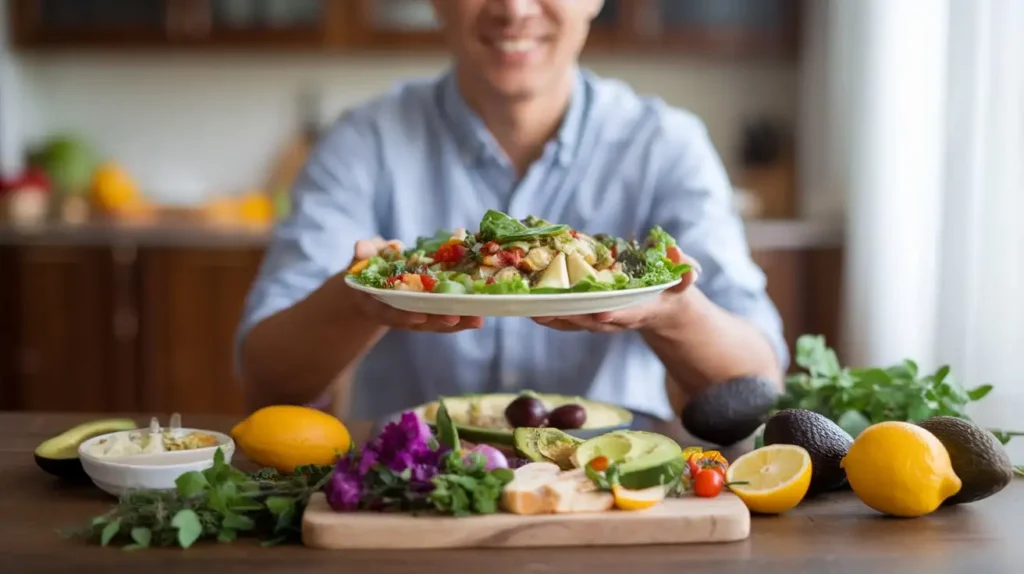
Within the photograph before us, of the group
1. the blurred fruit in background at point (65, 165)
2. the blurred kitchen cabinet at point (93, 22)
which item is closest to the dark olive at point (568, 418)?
the blurred kitchen cabinet at point (93, 22)

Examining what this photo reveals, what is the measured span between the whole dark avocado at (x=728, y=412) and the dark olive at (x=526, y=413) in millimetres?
206

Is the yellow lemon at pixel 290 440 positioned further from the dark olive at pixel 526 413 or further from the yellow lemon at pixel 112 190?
the yellow lemon at pixel 112 190

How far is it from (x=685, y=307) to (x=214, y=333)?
251cm

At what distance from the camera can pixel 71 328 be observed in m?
3.84

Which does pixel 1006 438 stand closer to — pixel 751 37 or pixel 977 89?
pixel 977 89

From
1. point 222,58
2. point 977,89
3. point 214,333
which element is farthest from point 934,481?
point 222,58

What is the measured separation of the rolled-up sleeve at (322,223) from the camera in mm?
1959

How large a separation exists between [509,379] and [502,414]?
0.46 metres

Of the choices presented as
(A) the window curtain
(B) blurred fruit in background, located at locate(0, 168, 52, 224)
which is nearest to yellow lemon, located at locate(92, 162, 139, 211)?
(B) blurred fruit in background, located at locate(0, 168, 52, 224)

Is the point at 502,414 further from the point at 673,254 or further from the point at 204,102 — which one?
the point at 204,102

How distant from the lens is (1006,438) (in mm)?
1444

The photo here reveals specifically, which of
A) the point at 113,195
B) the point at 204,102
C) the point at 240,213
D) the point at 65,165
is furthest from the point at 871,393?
the point at 65,165

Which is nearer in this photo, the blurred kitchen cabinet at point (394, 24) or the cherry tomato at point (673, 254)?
the cherry tomato at point (673, 254)

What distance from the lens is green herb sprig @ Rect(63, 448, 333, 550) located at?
1.15 meters
